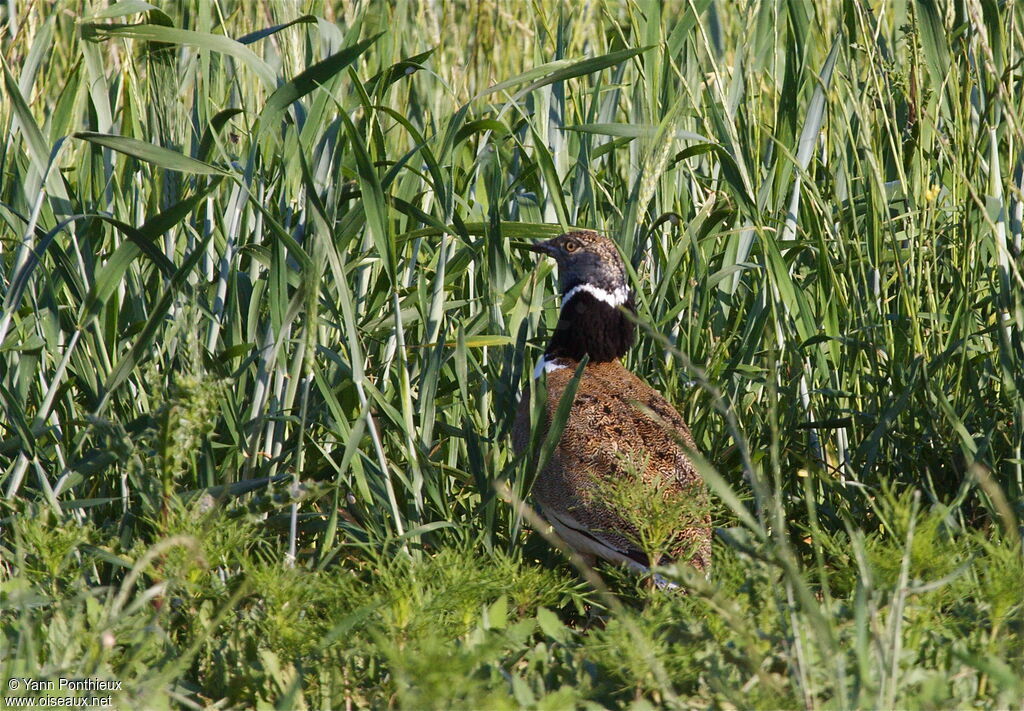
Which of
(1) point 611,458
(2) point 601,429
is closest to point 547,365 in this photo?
(2) point 601,429

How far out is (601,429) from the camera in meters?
3.16

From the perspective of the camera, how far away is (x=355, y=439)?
2656 millimetres

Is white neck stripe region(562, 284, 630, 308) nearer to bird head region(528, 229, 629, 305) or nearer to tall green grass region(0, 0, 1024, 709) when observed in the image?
bird head region(528, 229, 629, 305)

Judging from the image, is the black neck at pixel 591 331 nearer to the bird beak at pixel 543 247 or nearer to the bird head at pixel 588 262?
the bird head at pixel 588 262

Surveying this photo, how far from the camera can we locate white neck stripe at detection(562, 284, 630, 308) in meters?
3.58

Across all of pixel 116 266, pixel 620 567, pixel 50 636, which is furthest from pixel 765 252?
pixel 50 636

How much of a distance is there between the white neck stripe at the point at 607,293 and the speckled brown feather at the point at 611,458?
0.38m

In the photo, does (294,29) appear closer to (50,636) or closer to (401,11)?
(401,11)

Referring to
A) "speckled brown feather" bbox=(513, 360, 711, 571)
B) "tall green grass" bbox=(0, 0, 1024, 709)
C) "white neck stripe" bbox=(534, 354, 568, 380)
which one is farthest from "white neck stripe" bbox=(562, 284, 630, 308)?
"speckled brown feather" bbox=(513, 360, 711, 571)

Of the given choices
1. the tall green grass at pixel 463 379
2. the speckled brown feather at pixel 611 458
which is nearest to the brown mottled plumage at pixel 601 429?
the speckled brown feather at pixel 611 458

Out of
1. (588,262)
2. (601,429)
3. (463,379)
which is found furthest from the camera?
(588,262)

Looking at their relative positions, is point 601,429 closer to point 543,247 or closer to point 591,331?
point 591,331

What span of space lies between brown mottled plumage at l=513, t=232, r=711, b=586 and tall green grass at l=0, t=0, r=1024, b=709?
105 millimetres

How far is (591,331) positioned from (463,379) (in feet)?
2.42
